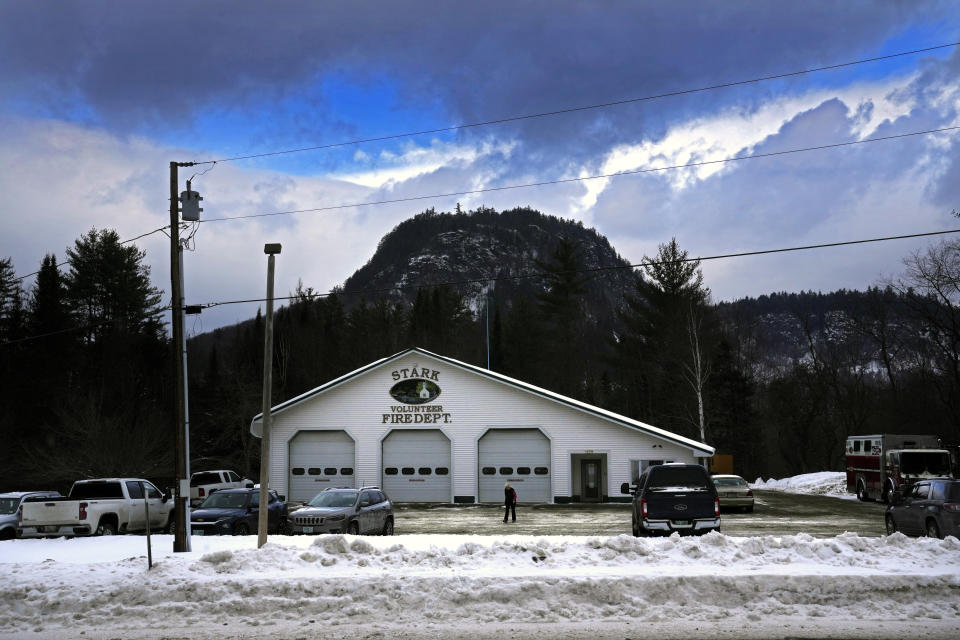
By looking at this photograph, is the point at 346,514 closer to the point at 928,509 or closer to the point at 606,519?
the point at 606,519

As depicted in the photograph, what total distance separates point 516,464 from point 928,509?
2335cm

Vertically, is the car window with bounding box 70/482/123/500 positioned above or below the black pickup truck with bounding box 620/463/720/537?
above

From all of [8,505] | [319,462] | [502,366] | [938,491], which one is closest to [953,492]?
[938,491]

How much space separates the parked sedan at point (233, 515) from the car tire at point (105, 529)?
2089mm

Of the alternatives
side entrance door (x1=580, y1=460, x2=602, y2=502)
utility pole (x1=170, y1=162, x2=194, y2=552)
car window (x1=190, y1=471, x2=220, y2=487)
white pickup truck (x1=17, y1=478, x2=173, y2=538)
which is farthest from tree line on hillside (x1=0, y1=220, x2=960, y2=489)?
utility pole (x1=170, y1=162, x2=194, y2=552)

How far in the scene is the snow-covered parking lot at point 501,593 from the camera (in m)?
11.2

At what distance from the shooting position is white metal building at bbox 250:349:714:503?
133 ft

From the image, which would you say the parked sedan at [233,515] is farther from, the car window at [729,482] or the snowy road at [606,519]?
the car window at [729,482]

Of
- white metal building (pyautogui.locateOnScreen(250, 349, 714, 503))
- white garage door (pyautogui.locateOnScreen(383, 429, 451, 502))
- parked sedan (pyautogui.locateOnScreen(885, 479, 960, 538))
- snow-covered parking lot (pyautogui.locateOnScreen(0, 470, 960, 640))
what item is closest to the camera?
snow-covered parking lot (pyautogui.locateOnScreen(0, 470, 960, 640))

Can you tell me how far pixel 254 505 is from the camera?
24.6 meters

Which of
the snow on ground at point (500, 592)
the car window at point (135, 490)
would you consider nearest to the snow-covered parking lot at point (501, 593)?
the snow on ground at point (500, 592)

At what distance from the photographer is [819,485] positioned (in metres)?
51.1

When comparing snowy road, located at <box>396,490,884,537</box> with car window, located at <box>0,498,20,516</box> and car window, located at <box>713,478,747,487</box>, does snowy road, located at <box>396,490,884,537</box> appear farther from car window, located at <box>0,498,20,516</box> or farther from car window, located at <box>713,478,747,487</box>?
car window, located at <box>0,498,20,516</box>

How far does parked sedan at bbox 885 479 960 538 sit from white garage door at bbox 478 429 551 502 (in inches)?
800
